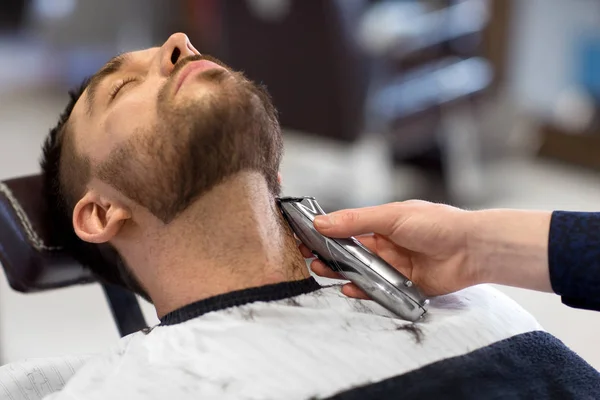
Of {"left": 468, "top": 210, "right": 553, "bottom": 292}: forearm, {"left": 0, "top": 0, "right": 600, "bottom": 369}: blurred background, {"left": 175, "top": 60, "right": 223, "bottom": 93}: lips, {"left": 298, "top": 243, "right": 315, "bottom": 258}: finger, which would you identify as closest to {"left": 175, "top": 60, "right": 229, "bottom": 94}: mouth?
{"left": 175, "top": 60, "right": 223, "bottom": 93}: lips

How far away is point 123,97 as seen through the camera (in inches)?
54.5

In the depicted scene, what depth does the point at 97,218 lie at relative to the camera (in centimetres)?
140

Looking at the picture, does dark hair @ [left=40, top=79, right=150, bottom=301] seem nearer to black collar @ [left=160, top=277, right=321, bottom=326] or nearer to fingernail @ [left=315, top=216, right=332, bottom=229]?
black collar @ [left=160, top=277, right=321, bottom=326]

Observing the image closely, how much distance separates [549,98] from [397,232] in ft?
10.7

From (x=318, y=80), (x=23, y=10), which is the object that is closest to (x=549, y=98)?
(x=318, y=80)

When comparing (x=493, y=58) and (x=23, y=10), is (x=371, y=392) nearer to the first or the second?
(x=493, y=58)

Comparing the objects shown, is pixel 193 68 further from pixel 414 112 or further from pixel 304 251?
pixel 414 112

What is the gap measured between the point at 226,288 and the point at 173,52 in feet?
1.33

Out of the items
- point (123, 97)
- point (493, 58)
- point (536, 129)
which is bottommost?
point (536, 129)

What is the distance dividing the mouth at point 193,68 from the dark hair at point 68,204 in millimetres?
239

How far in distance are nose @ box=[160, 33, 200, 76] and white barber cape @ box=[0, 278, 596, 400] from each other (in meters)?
0.39

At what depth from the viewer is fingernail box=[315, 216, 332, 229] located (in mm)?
1334

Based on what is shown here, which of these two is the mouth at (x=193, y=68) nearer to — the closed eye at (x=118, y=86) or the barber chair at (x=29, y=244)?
the closed eye at (x=118, y=86)

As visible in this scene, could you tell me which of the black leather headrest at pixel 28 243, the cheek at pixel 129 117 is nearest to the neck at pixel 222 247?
→ the cheek at pixel 129 117
